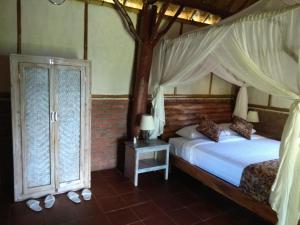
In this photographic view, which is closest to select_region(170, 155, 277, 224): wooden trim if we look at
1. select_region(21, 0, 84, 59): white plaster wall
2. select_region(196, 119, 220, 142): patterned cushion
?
select_region(196, 119, 220, 142): patterned cushion

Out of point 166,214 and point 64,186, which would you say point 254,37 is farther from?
point 64,186

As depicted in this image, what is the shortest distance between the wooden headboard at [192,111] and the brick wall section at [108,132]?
0.78 metres

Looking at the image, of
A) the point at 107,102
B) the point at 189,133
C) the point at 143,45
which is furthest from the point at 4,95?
the point at 189,133

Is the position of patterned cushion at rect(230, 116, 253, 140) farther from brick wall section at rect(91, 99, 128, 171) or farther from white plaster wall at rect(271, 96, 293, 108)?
brick wall section at rect(91, 99, 128, 171)

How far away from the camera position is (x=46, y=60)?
302 centimetres

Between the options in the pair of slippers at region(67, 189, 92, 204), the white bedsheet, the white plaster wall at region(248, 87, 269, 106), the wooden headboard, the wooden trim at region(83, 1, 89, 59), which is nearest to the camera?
the white bedsheet

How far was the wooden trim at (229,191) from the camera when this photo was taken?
266 cm

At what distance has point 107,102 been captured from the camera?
4.13m

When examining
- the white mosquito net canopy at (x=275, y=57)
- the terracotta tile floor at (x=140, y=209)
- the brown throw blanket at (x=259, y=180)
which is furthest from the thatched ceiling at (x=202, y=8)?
the terracotta tile floor at (x=140, y=209)

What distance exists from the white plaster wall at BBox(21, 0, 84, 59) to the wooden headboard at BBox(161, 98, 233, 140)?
1901 mm

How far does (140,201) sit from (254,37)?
244 cm

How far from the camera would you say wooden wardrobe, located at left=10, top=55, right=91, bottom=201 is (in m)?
2.96

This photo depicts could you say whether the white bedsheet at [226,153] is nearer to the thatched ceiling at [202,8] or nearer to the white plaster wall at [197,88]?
the white plaster wall at [197,88]

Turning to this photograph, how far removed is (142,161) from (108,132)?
2.51ft
